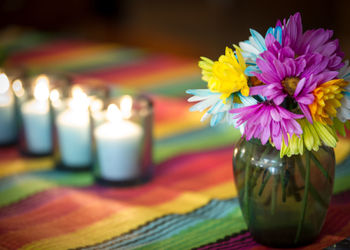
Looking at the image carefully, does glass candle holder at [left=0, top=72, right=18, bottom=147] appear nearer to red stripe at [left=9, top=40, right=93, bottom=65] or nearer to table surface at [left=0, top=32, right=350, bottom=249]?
table surface at [left=0, top=32, right=350, bottom=249]

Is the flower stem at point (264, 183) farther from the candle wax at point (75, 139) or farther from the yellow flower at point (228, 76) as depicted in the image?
the candle wax at point (75, 139)

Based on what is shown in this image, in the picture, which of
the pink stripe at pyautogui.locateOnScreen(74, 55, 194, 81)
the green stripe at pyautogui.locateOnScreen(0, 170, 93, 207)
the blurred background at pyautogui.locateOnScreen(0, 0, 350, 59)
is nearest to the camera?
the green stripe at pyautogui.locateOnScreen(0, 170, 93, 207)

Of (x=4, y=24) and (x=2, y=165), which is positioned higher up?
(x=4, y=24)

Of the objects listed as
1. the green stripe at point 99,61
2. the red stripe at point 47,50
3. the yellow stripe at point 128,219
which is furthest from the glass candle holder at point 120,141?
the red stripe at point 47,50

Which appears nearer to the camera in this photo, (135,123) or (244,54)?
(244,54)

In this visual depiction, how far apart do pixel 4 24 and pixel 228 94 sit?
3157 mm

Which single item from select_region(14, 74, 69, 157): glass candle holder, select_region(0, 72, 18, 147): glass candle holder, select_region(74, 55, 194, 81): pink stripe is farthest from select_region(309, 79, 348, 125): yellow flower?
select_region(74, 55, 194, 81): pink stripe

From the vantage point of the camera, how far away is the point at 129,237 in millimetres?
794

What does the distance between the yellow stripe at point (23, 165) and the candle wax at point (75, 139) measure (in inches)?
2.1

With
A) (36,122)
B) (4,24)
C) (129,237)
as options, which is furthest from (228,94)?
(4,24)

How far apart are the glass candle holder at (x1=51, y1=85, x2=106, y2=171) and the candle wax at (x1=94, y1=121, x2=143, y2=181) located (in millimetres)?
89

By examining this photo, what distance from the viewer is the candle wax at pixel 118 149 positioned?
99 cm

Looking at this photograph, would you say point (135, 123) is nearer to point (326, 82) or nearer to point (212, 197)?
point (212, 197)

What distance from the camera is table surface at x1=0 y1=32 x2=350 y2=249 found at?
783 millimetres
